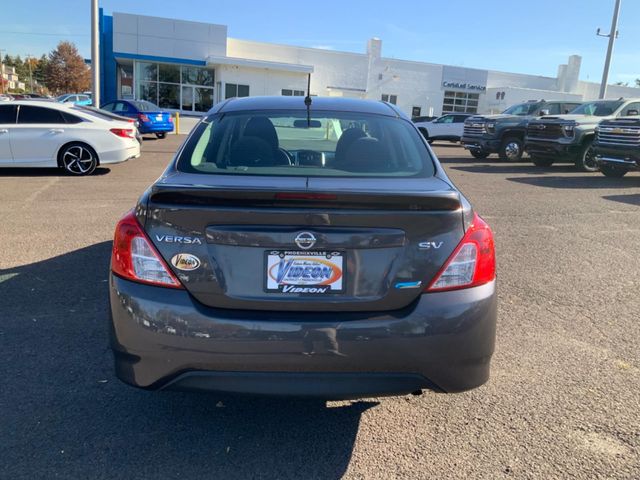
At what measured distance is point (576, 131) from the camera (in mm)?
14836

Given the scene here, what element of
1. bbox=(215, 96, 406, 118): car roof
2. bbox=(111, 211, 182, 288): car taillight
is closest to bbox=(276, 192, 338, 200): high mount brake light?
bbox=(111, 211, 182, 288): car taillight

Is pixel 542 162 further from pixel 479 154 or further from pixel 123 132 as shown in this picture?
pixel 123 132

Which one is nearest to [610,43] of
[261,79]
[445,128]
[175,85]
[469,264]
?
[445,128]

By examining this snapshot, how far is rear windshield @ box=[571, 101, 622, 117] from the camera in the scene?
15.4 m

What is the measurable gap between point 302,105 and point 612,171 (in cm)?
1277

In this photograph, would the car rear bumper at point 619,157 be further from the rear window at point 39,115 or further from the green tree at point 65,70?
the green tree at point 65,70

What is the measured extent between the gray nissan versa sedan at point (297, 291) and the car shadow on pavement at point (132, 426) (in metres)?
0.37

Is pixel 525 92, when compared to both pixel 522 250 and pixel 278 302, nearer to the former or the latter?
pixel 522 250

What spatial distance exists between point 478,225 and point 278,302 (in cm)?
105

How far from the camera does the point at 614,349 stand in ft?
13.4

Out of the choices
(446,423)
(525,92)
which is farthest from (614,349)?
(525,92)

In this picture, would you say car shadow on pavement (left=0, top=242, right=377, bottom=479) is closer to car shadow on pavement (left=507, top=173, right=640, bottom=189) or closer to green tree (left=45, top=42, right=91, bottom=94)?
car shadow on pavement (left=507, top=173, right=640, bottom=189)

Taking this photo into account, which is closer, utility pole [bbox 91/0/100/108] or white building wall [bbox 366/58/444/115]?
utility pole [bbox 91/0/100/108]

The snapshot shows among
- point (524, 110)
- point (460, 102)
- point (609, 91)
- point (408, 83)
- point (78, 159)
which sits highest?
point (609, 91)
